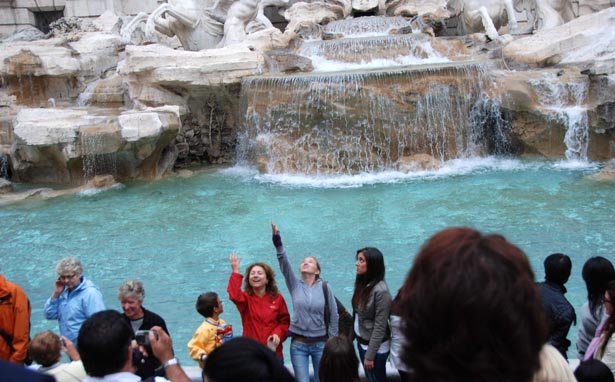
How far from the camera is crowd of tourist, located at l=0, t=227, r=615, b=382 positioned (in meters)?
1.13

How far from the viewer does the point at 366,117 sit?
10.2m

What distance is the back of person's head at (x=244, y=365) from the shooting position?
1475mm

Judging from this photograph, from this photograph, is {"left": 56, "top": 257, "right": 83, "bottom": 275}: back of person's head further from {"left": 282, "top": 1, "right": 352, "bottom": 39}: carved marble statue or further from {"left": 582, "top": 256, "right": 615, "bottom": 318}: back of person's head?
{"left": 282, "top": 1, "right": 352, "bottom": 39}: carved marble statue

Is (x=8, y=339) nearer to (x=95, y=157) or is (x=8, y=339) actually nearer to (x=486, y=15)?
(x=95, y=157)

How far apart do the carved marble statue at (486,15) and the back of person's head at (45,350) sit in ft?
37.0

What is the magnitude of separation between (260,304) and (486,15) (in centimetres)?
1064

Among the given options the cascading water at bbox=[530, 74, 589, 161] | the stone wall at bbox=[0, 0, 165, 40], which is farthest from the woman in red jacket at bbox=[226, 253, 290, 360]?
the stone wall at bbox=[0, 0, 165, 40]

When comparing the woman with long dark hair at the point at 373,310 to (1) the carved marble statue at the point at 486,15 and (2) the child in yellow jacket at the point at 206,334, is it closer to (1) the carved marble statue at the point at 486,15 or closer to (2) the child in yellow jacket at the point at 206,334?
(2) the child in yellow jacket at the point at 206,334

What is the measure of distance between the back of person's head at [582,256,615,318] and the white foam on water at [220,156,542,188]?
6386mm

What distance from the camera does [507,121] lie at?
10.7 metres

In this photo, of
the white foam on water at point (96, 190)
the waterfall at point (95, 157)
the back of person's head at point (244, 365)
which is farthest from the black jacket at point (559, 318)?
the waterfall at point (95, 157)

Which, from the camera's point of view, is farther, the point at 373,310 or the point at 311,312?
the point at 311,312

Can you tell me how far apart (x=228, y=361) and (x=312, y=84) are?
8.89 metres

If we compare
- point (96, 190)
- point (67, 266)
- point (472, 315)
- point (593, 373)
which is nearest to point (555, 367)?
point (593, 373)
